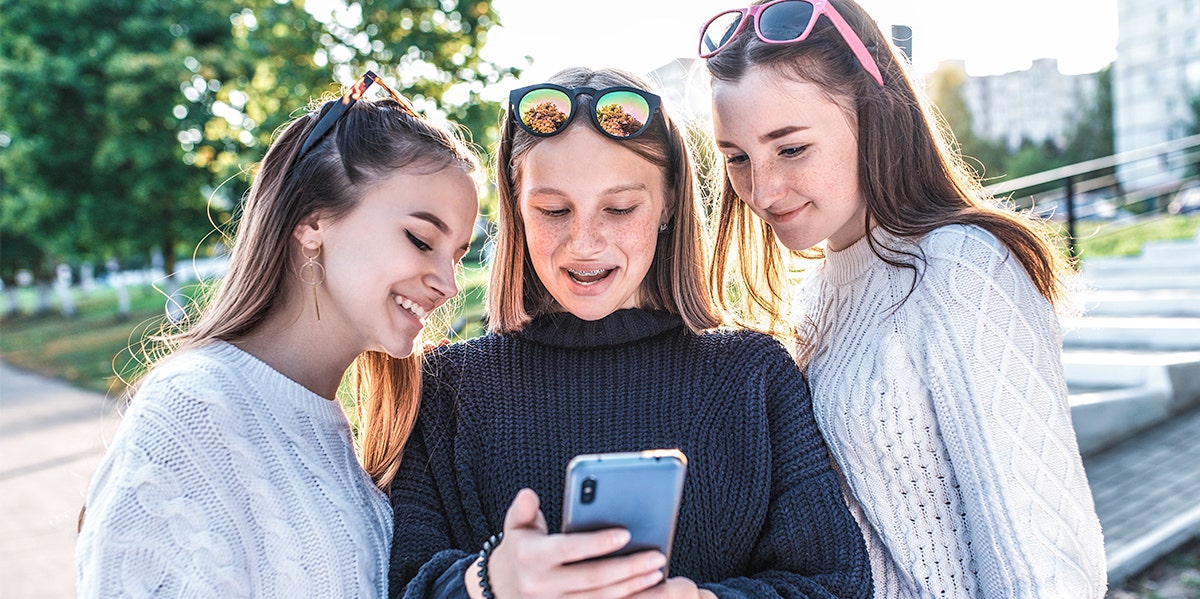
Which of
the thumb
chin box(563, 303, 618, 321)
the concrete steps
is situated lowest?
the concrete steps

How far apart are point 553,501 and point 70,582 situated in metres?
5.02

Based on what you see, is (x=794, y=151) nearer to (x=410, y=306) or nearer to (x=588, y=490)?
(x=410, y=306)

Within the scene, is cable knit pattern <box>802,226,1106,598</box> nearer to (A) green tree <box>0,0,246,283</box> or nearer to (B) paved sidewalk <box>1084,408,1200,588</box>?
(B) paved sidewalk <box>1084,408,1200,588</box>

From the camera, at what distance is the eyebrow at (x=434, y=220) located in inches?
78.3

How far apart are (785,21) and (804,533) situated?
1.18 m

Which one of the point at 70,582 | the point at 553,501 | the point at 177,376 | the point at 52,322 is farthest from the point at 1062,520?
the point at 52,322

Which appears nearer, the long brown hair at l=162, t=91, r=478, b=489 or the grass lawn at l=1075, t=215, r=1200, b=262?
the long brown hair at l=162, t=91, r=478, b=489

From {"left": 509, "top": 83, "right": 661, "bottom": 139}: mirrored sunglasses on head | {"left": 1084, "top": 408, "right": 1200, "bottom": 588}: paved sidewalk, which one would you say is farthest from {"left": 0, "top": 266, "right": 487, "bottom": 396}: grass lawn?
{"left": 509, "top": 83, "right": 661, "bottom": 139}: mirrored sunglasses on head

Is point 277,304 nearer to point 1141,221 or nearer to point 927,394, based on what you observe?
point 927,394

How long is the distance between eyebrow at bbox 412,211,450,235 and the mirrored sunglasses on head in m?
0.28

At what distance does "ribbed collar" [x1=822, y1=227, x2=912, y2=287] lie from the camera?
84.3 inches

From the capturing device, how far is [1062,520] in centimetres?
183

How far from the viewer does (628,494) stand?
4.05ft

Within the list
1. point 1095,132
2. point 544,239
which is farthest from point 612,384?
Result: point 1095,132
